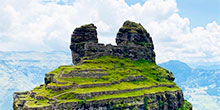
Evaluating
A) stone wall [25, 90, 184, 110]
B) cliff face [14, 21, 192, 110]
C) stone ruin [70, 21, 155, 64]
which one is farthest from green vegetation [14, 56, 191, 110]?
stone ruin [70, 21, 155, 64]

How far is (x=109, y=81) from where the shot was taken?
321 ft

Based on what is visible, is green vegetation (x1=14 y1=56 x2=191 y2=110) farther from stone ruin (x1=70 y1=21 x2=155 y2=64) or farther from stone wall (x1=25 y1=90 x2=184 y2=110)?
stone ruin (x1=70 y1=21 x2=155 y2=64)

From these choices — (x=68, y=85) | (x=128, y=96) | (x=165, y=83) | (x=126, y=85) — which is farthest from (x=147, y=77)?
(x=68, y=85)

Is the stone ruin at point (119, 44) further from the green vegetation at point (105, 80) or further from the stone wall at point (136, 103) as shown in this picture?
the stone wall at point (136, 103)

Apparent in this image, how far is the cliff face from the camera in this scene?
271 feet

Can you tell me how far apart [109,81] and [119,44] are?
42.9 m

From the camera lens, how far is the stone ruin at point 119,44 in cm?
12494

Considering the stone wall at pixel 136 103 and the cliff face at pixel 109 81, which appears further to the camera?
the cliff face at pixel 109 81

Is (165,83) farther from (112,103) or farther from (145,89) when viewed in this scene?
(112,103)

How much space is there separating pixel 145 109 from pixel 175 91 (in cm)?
2559

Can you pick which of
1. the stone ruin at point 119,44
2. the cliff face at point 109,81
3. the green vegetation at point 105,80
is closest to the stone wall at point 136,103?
the cliff face at point 109,81

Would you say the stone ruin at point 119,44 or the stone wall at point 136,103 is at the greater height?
the stone ruin at point 119,44

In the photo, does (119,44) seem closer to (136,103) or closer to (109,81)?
(109,81)

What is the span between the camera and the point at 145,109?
95.1 m
